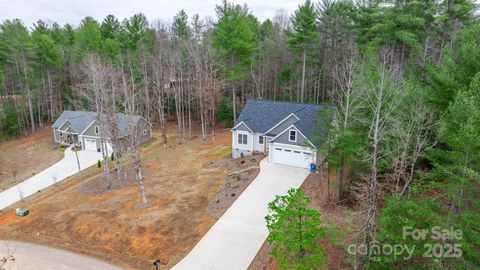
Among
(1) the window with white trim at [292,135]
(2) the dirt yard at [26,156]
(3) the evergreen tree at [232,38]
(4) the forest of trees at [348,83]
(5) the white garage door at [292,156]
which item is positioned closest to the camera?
(4) the forest of trees at [348,83]

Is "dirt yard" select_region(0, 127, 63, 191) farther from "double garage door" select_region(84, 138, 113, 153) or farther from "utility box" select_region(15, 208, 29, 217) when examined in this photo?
"utility box" select_region(15, 208, 29, 217)

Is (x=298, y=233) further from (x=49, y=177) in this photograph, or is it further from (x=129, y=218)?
(x=49, y=177)

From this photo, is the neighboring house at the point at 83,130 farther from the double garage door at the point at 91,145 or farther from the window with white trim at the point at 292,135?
the window with white trim at the point at 292,135

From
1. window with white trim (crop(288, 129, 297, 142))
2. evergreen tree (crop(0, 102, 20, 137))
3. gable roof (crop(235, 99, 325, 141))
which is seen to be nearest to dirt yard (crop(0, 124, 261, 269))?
gable roof (crop(235, 99, 325, 141))

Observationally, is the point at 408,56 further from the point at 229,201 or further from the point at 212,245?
the point at 212,245

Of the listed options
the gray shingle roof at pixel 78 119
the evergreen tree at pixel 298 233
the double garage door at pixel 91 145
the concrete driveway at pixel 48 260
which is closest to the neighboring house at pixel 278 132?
the evergreen tree at pixel 298 233

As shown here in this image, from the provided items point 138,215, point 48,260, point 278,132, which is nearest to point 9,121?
point 138,215
